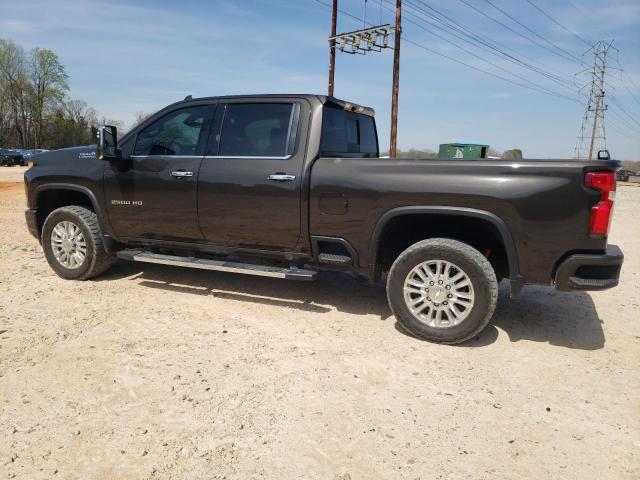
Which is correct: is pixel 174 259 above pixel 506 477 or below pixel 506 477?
above

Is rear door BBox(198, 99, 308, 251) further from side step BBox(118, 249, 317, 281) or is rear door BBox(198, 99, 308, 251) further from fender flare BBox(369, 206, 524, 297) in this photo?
fender flare BBox(369, 206, 524, 297)

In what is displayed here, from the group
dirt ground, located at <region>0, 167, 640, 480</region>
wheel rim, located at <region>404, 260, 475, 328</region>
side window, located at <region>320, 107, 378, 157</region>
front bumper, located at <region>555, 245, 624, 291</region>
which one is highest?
side window, located at <region>320, 107, 378, 157</region>

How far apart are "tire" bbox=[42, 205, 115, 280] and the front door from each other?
31cm

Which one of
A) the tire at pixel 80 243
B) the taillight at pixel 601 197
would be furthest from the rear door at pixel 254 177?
the taillight at pixel 601 197

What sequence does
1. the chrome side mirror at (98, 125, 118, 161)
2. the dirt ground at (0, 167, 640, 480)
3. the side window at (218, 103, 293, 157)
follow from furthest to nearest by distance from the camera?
the chrome side mirror at (98, 125, 118, 161)
the side window at (218, 103, 293, 157)
the dirt ground at (0, 167, 640, 480)

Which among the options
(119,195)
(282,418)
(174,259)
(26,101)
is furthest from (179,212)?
(26,101)

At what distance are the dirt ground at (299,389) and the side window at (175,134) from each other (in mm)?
1489

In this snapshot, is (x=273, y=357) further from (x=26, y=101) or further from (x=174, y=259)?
(x=26, y=101)

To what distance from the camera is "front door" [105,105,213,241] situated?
15.7 feet

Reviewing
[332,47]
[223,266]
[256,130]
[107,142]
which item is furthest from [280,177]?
[332,47]

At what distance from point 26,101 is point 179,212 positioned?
6849 cm

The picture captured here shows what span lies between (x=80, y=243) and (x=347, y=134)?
3177 mm

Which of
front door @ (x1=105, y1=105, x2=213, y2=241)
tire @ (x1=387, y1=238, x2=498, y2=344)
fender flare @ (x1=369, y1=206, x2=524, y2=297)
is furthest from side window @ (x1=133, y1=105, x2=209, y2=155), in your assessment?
tire @ (x1=387, y1=238, x2=498, y2=344)

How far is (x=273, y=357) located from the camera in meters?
3.60
